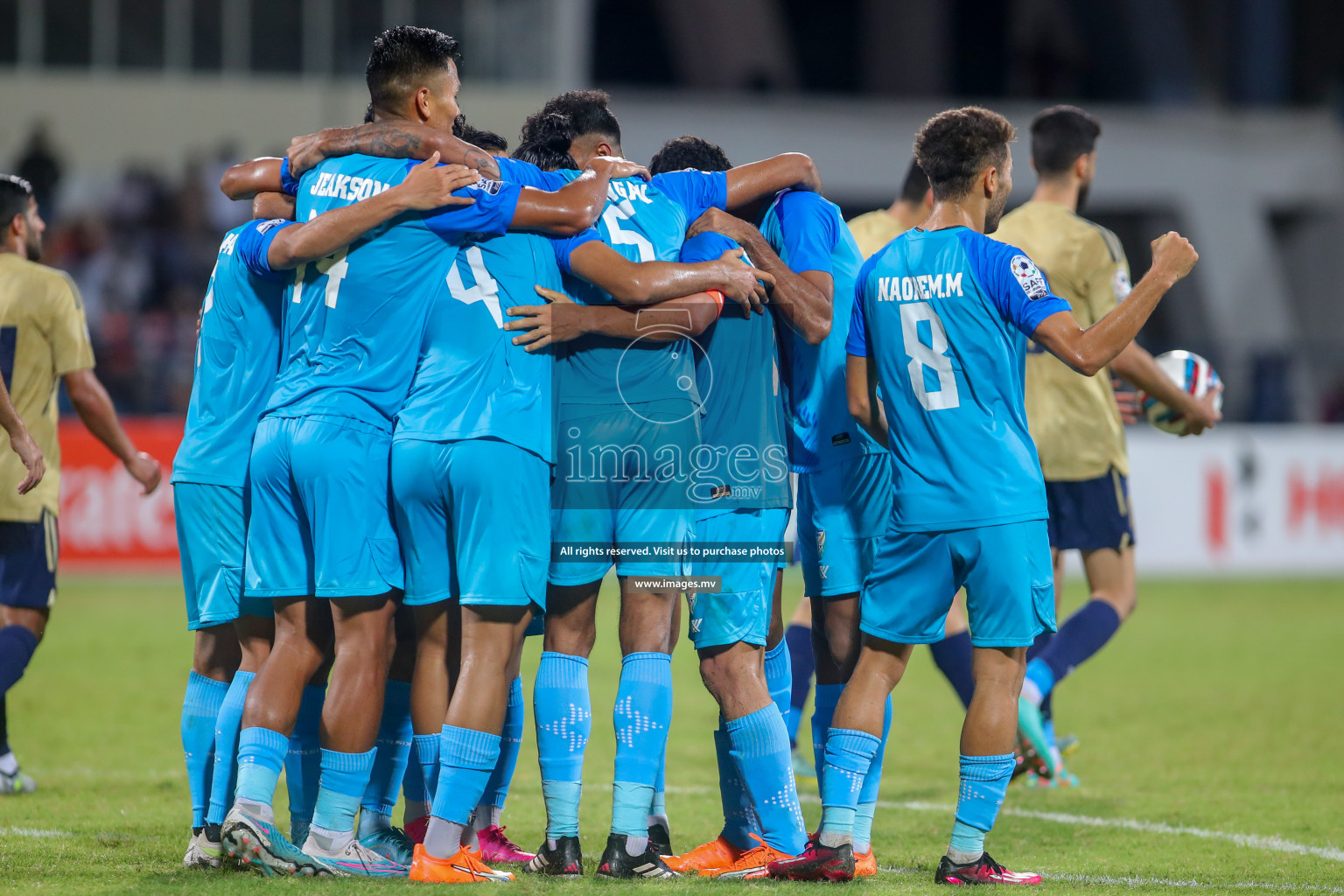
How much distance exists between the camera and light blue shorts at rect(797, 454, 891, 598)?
501 cm

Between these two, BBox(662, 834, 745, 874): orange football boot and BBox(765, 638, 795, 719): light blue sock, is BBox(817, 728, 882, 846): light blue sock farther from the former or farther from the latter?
BBox(765, 638, 795, 719): light blue sock

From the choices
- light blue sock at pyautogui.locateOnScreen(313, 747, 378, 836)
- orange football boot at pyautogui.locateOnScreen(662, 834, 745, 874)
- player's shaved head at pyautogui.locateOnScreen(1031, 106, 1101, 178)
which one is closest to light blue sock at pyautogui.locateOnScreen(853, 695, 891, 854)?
orange football boot at pyautogui.locateOnScreen(662, 834, 745, 874)

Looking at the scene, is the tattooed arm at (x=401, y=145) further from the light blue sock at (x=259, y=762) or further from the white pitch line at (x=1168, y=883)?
the white pitch line at (x=1168, y=883)

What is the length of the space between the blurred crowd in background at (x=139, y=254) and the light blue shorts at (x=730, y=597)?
1285 centimetres

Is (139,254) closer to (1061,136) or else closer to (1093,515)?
(1061,136)

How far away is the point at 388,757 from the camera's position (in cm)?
486

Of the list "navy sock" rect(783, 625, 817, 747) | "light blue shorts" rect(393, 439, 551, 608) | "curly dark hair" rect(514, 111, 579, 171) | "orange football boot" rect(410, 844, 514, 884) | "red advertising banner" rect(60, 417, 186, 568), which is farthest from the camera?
"red advertising banner" rect(60, 417, 186, 568)

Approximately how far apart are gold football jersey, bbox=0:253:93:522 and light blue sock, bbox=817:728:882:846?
3.68m

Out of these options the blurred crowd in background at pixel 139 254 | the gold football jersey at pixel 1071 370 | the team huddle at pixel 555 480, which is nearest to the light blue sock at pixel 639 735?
the team huddle at pixel 555 480

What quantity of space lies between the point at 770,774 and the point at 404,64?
2.55 m

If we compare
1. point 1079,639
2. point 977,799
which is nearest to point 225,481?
point 977,799

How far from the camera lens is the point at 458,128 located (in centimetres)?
515

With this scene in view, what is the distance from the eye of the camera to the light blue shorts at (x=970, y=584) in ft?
14.5

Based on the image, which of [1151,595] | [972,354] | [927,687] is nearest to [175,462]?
[972,354]
